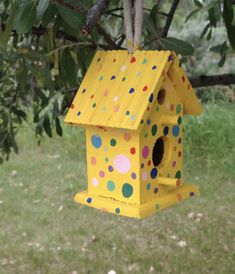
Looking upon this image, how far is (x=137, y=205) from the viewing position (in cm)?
158

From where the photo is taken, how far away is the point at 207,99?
7.34 m

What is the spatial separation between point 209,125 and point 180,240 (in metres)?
2.14

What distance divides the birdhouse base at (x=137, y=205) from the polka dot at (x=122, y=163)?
94 millimetres

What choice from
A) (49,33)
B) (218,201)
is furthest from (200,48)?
(49,33)

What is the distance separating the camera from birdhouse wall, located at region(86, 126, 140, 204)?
160 centimetres

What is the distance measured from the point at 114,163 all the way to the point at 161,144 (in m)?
0.18

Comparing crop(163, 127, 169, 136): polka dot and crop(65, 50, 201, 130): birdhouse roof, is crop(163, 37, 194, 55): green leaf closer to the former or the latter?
crop(65, 50, 201, 130): birdhouse roof

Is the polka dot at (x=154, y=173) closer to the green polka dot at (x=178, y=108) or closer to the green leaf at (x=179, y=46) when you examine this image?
the green polka dot at (x=178, y=108)

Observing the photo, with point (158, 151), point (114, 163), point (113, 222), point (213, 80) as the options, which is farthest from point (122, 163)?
point (113, 222)

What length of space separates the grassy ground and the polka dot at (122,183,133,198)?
2146 millimetres

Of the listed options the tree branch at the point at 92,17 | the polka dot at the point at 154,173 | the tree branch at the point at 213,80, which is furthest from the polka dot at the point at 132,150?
the tree branch at the point at 213,80

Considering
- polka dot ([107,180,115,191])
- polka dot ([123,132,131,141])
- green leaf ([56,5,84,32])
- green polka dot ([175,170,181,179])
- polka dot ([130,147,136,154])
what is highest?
green leaf ([56,5,84,32])

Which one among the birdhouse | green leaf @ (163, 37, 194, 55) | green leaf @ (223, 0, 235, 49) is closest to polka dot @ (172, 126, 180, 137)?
the birdhouse

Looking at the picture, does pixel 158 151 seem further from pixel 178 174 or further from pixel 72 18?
pixel 72 18
